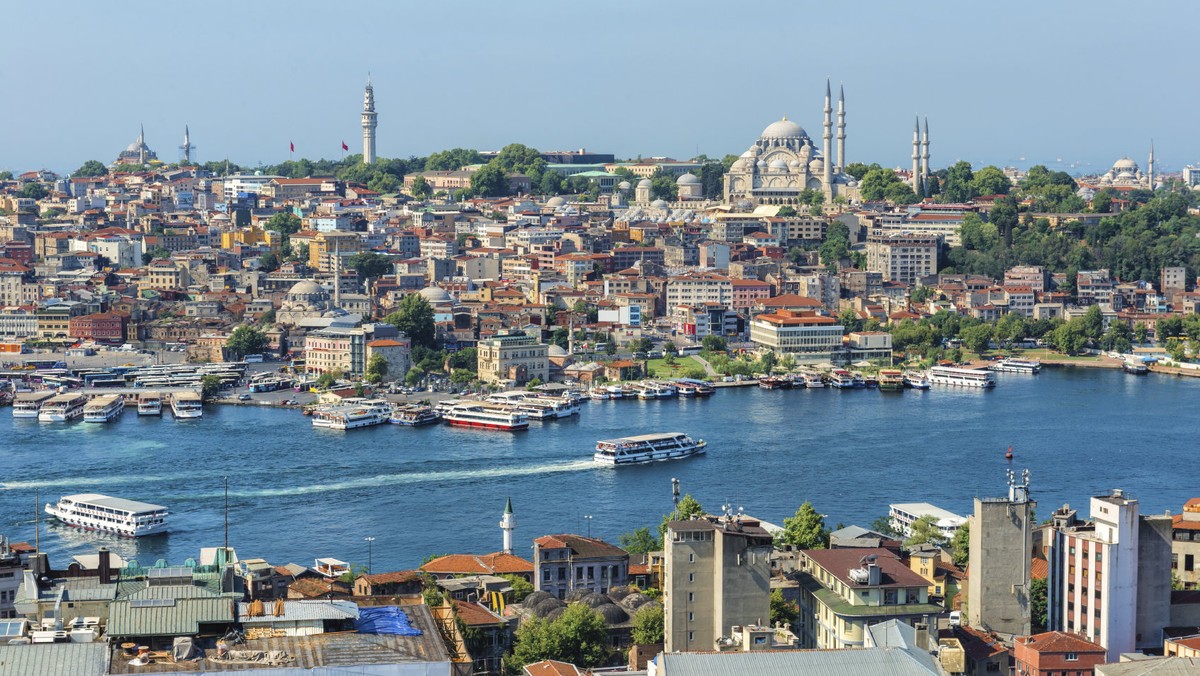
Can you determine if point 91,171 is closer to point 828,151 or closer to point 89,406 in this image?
point 828,151

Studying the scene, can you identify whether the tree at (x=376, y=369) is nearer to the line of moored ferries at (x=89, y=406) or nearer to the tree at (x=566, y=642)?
the line of moored ferries at (x=89, y=406)

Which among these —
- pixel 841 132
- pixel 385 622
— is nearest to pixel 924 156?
pixel 841 132

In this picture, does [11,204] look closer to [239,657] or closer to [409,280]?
[409,280]

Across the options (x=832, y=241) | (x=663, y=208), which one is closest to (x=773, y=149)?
(x=663, y=208)

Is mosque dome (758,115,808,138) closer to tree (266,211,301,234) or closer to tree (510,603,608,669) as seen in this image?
tree (266,211,301,234)

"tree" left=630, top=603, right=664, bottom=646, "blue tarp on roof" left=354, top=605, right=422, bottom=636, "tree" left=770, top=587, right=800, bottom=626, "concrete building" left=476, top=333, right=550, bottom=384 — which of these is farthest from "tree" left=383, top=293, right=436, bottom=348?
"blue tarp on roof" left=354, top=605, right=422, bottom=636

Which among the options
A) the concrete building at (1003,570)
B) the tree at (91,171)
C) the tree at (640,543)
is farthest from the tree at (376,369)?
the tree at (91,171)

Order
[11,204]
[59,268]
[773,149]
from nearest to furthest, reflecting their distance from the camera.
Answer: [59,268]
[11,204]
[773,149]
